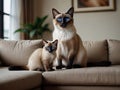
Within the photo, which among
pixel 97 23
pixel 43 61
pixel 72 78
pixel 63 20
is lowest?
pixel 72 78

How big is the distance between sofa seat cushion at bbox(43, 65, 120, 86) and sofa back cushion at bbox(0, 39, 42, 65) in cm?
76

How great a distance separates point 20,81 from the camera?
1.94 meters

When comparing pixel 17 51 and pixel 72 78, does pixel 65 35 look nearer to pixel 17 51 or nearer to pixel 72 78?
pixel 72 78

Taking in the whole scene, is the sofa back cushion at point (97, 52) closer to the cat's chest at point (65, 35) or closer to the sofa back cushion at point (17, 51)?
the cat's chest at point (65, 35)

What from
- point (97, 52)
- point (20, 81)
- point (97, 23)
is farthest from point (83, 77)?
point (97, 23)

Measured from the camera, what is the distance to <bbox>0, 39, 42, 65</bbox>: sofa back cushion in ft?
9.91

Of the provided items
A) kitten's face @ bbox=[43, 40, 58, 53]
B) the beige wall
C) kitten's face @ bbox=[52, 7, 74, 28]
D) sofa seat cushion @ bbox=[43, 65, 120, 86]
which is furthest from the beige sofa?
the beige wall

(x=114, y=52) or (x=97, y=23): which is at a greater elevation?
(x=97, y=23)

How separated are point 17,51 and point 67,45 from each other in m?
0.83

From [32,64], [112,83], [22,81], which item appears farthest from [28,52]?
[112,83]

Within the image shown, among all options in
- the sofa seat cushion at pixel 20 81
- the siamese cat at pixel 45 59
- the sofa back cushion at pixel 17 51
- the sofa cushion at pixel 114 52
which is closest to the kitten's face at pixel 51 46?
the siamese cat at pixel 45 59

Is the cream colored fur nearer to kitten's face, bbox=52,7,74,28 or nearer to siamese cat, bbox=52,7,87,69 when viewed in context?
siamese cat, bbox=52,7,87,69

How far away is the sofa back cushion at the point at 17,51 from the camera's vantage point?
3020 millimetres

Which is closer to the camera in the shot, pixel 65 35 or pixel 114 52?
pixel 65 35
